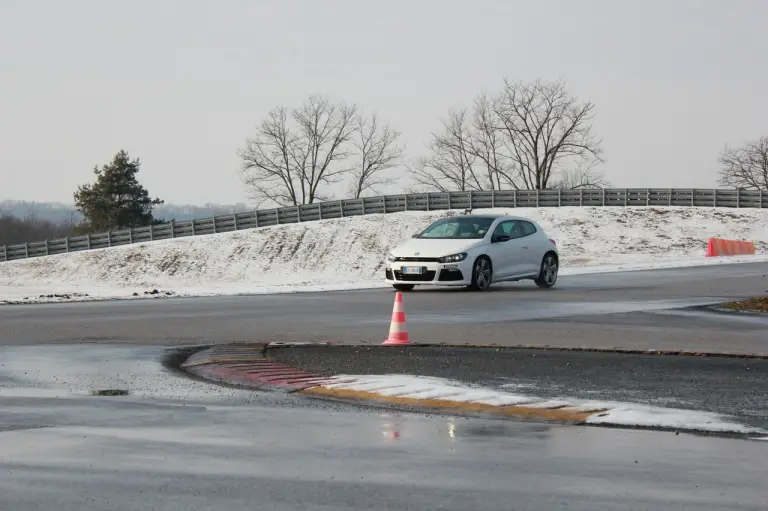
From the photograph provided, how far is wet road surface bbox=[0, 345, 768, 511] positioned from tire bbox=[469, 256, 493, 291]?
15842mm

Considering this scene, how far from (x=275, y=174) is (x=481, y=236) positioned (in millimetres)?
80834

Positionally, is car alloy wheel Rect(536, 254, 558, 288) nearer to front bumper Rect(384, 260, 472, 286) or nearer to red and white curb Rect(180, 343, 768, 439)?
front bumper Rect(384, 260, 472, 286)

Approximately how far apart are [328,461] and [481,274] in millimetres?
18882

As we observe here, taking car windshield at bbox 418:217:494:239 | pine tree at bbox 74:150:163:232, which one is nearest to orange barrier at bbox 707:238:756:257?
car windshield at bbox 418:217:494:239

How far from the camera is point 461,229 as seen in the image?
2652cm

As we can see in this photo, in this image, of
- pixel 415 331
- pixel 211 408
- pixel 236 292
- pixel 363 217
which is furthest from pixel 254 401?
pixel 363 217

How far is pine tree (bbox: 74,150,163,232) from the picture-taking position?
353ft

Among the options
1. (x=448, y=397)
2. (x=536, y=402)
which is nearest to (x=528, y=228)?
(x=448, y=397)

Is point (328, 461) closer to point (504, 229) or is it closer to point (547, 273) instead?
point (504, 229)

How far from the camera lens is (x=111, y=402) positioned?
9.44 metres

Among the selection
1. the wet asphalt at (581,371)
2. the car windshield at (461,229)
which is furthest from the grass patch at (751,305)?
the wet asphalt at (581,371)

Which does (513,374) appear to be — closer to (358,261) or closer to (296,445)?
(296,445)

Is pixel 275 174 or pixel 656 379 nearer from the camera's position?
pixel 656 379

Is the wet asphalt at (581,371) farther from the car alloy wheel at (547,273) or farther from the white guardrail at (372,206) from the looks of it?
the white guardrail at (372,206)
